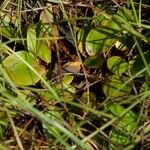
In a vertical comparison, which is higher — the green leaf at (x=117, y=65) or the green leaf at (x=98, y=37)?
the green leaf at (x=98, y=37)

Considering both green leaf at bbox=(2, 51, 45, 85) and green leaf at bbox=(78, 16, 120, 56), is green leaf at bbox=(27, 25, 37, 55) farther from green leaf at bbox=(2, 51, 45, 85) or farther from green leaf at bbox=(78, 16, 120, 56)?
green leaf at bbox=(78, 16, 120, 56)

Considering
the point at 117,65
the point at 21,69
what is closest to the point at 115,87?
the point at 117,65

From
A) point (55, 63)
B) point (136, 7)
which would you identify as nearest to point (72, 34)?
point (55, 63)

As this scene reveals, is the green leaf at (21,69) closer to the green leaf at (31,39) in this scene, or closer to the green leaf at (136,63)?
the green leaf at (31,39)

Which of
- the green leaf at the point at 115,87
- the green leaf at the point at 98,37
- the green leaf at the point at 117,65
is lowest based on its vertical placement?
the green leaf at the point at 115,87

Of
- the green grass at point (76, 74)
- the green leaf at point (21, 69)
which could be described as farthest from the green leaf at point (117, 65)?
the green leaf at point (21, 69)

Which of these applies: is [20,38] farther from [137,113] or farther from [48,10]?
[137,113]

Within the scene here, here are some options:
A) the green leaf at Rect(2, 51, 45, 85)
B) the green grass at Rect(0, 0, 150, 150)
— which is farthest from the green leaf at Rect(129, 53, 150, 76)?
the green leaf at Rect(2, 51, 45, 85)
